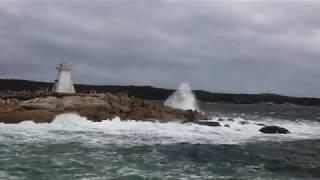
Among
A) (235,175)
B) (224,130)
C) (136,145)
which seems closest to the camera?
(235,175)

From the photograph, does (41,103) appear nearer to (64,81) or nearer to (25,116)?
(25,116)

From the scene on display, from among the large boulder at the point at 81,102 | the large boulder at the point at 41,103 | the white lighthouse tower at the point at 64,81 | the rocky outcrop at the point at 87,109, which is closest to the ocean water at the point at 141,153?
the rocky outcrop at the point at 87,109

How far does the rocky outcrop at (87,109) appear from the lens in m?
35.8

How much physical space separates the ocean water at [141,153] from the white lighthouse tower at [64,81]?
36.1ft

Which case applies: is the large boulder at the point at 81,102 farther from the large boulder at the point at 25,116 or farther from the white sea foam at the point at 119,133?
the large boulder at the point at 25,116

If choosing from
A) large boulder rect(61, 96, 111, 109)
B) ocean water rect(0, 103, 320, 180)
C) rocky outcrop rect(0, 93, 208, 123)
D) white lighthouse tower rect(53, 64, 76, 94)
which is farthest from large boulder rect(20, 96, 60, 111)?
white lighthouse tower rect(53, 64, 76, 94)

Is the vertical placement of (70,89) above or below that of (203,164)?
above

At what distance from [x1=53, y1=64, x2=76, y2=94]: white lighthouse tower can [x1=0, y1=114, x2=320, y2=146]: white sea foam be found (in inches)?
428

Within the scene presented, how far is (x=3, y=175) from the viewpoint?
17078 millimetres

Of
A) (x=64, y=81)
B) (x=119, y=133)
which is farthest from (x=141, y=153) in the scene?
(x=64, y=81)

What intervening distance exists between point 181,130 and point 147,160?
14641mm

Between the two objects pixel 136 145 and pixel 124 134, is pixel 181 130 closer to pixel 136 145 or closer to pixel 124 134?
pixel 124 134

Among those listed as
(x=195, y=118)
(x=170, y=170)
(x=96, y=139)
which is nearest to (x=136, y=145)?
(x=96, y=139)

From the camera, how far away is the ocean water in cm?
1859
